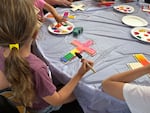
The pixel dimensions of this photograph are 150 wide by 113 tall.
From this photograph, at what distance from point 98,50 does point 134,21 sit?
41cm

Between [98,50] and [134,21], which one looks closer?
[98,50]

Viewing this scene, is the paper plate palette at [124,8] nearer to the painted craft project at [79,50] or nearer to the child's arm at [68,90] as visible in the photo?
the painted craft project at [79,50]

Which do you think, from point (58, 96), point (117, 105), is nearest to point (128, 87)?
point (117, 105)

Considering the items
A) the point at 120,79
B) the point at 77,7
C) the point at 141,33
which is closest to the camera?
the point at 120,79

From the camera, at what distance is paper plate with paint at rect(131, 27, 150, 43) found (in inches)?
49.8

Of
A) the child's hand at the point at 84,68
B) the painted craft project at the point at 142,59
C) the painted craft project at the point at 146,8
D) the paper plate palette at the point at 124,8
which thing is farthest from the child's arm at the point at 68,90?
the painted craft project at the point at 146,8

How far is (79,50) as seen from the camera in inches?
45.4

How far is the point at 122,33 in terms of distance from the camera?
1.32 m

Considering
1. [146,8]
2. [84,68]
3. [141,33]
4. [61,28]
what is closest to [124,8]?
[146,8]

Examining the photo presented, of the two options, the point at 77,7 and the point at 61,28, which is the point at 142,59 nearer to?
the point at 61,28

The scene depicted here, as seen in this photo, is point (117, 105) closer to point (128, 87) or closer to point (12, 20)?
point (128, 87)

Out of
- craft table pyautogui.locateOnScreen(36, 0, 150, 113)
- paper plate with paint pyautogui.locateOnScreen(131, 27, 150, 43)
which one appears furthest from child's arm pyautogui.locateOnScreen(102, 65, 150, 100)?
paper plate with paint pyautogui.locateOnScreen(131, 27, 150, 43)

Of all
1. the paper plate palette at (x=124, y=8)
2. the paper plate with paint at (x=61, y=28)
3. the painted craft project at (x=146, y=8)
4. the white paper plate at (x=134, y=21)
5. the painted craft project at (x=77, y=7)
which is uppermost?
the painted craft project at (x=77, y=7)

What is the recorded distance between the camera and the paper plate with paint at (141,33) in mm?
1264
